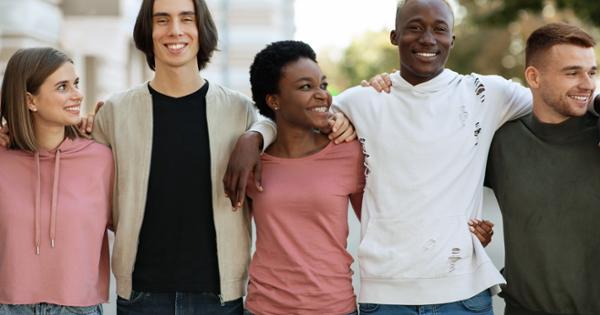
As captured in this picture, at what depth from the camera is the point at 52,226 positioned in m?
3.69

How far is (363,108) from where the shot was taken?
12.7 feet

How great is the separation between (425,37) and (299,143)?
26.5 inches

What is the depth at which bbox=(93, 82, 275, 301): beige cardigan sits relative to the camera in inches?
152

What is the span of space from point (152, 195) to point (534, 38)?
5.58ft

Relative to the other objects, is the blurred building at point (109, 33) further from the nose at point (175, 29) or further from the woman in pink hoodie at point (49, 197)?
the woman in pink hoodie at point (49, 197)

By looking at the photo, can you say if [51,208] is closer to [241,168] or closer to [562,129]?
[241,168]

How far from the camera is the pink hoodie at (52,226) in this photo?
369 centimetres

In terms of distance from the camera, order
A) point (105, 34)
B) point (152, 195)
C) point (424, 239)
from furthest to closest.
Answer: point (105, 34) → point (152, 195) → point (424, 239)

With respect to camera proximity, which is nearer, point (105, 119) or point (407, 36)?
point (407, 36)

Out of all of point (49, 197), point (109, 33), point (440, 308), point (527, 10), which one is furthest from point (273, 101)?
point (527, 10)

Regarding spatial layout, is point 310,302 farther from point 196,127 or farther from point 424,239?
point 196,127

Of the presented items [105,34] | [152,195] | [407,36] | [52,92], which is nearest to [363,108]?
[407,36]

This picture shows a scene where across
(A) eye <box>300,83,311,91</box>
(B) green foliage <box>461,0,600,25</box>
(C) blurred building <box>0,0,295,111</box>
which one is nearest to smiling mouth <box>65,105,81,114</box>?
(A) eye <box>300,83,311,91</box>

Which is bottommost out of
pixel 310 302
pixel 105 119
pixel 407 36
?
pixel 310 302
